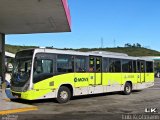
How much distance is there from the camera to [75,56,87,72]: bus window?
17094mm

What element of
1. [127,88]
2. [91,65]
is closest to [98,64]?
[91,65]

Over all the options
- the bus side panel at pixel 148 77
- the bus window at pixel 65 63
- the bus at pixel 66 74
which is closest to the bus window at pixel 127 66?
the bus at pixel 66 74

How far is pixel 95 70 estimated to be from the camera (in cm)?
1831

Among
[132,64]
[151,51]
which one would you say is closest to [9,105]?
[132,64]

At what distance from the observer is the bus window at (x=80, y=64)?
56.1 feet

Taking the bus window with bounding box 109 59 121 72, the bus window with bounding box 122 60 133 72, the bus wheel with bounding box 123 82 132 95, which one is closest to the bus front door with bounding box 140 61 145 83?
the bus window with bounding box 122 60 133 72

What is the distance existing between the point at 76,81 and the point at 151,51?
110m

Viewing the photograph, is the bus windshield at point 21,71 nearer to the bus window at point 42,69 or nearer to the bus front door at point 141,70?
the bus window at point 42,69

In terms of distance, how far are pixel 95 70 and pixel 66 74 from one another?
259cm

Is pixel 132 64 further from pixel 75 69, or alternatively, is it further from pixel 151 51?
pixel 151 51

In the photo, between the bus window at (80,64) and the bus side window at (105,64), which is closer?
the bus window at (80,64)

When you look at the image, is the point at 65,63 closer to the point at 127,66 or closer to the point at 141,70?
the point at 127,66

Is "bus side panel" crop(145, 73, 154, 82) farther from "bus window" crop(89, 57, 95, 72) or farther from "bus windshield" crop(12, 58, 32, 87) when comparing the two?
"bus windshield" crop(12, 58, 32, 87)

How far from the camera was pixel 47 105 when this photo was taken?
49.4 ft
